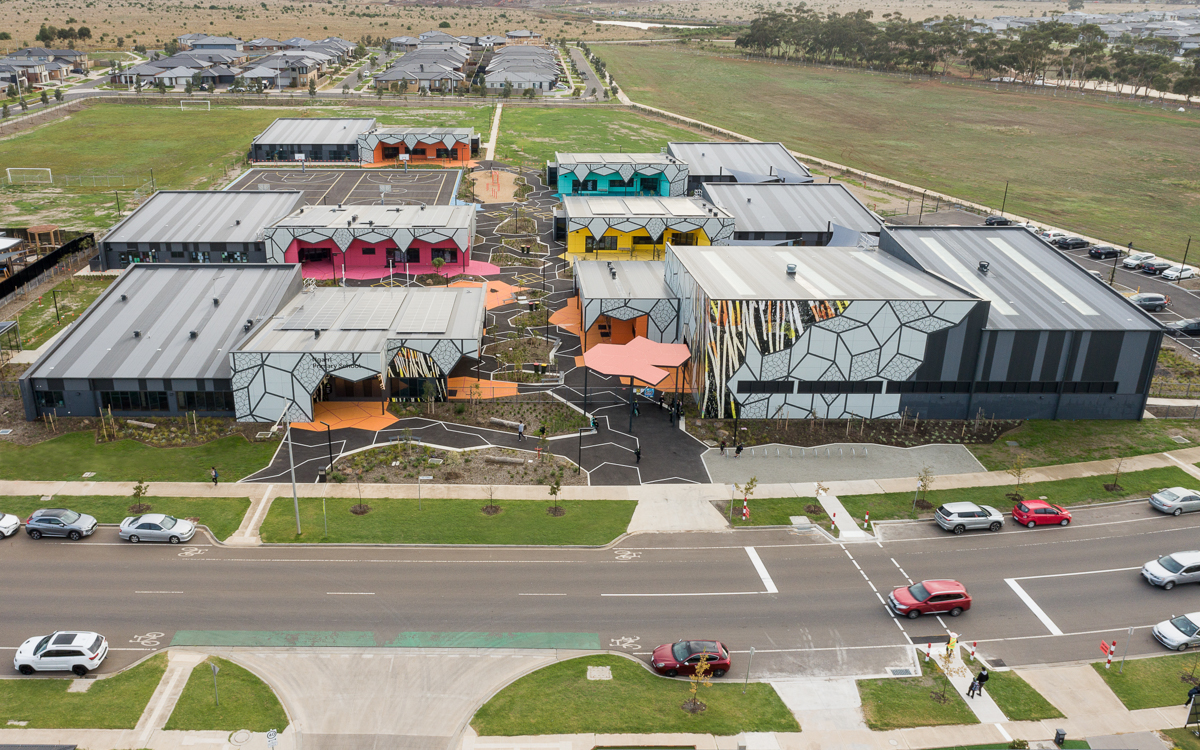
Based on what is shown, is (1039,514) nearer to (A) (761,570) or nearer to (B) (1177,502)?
(B) (1177,502)

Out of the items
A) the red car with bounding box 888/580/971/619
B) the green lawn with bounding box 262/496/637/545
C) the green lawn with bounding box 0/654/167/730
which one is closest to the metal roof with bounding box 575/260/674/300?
the green lawn with bounding box 262/496/637/545

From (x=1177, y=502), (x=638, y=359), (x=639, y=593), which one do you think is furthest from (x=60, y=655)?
(x=1177, y=502)

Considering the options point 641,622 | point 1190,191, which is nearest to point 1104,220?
point 1190,191

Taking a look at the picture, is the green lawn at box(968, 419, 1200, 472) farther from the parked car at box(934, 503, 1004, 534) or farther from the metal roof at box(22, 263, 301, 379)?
the metal roof at box(22, 263, 301, 379)

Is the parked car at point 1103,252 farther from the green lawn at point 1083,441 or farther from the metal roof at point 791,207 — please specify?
the green lawn at point 1083,441

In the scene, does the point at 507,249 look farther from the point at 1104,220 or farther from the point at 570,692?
the point at 1104,220

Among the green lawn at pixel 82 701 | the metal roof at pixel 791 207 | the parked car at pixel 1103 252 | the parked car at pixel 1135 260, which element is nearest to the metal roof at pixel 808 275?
the metal roof at pixel 791 207
